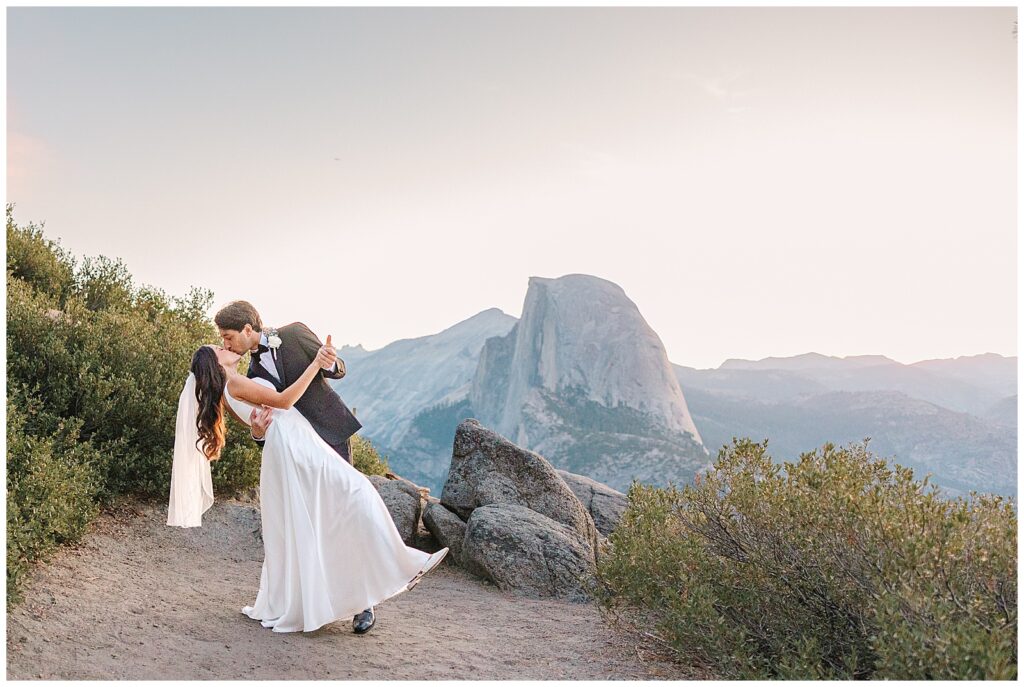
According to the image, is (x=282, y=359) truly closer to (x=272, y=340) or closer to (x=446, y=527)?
(x=272, y=340)

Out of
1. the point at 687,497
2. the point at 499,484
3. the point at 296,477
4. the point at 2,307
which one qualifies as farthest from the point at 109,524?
the point at 687,497

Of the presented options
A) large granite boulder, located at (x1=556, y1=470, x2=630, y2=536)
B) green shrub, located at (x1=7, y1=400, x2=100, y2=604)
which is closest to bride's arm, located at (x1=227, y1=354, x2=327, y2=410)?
green shrub, located at (x1=7, y1=400, x2=100, y2=604)

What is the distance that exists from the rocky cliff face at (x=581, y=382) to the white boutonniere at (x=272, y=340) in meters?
62.7

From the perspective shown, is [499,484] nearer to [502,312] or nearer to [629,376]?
[629,376]

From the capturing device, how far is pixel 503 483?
1032 centimetres

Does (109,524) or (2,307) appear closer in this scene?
(2,307)

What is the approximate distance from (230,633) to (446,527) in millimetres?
4267

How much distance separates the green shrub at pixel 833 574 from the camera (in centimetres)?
421

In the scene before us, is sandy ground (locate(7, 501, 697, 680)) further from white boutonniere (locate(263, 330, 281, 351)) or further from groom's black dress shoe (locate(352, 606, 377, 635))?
white boutonniere (locate(263, 330, 281, 351))

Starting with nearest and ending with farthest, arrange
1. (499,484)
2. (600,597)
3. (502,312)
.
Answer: (600,597)
(499,484)
(502,312)

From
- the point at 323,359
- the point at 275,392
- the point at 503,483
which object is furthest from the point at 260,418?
the point at 503,483

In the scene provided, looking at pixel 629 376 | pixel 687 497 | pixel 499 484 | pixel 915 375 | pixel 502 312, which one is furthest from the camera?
pixel 502 312

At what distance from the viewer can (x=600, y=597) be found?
697 cm

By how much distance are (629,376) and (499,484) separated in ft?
264
